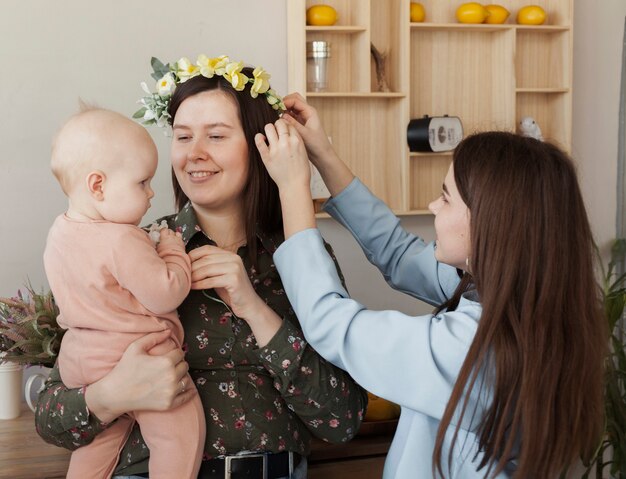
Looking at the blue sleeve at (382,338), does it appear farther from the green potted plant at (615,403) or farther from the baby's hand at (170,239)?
the green potted plant at (615,403)

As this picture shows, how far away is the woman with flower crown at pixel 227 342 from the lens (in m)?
1.60

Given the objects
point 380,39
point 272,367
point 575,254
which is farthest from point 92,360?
point 380,39

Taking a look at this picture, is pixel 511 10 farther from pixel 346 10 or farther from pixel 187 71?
pixel 187 71

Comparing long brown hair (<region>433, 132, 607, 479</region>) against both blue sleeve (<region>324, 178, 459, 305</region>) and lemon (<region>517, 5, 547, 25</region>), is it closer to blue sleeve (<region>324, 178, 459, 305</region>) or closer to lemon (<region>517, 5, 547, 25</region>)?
blue sleeve (<region>324, 178, 459, 305</region>)

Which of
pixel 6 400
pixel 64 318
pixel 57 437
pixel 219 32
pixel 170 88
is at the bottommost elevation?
pixel 6 400

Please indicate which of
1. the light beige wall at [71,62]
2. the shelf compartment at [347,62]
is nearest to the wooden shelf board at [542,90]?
the shelf compartment at [347,62]

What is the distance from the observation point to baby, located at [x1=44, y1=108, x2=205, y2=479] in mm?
1542

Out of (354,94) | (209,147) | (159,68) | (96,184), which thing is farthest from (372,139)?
(96,184)

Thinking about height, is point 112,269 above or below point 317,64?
below

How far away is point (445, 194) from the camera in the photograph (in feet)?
5.19

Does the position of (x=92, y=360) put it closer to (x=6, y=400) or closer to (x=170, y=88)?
(x=170, y=88)

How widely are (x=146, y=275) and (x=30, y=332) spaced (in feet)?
2.37

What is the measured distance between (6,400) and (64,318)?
91cm

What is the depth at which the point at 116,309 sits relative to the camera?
1580 millimetres
